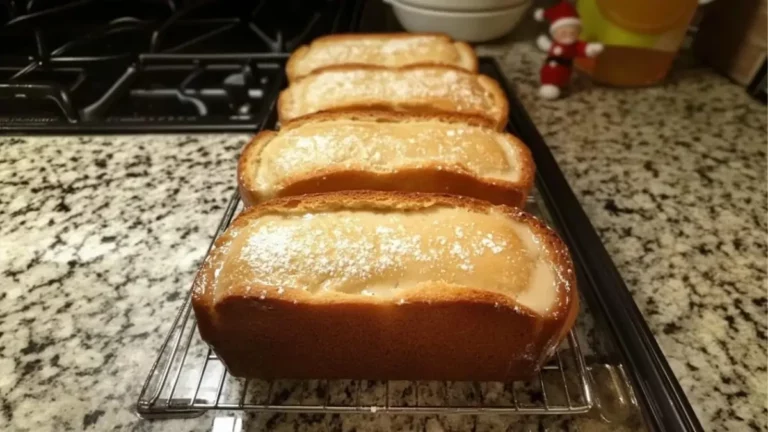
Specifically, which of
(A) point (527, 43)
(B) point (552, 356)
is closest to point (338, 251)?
(B) point (552, 356)

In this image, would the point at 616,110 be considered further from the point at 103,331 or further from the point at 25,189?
the point at 25,189

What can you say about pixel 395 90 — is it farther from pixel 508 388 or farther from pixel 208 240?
pixel 508 388

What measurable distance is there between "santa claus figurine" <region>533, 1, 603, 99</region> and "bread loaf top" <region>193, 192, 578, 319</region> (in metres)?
0.66

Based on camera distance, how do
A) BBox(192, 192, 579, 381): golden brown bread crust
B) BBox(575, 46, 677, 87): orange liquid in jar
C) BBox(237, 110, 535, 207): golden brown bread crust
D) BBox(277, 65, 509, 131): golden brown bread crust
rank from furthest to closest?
1. BBox(575, 46, 677, 87): orange liquid in jar
2. BBox(277, 65, 509, 131): golden brown bread crust
3. BBox(237, 110, 535, 207): golden brown bread crust
4. BBox(192, 192, 579, 381): golden brown bread crust

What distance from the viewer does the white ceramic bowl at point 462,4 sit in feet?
4.30

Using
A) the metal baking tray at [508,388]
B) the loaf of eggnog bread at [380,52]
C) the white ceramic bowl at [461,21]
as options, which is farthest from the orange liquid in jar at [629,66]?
the metal baking tray at [508,388]

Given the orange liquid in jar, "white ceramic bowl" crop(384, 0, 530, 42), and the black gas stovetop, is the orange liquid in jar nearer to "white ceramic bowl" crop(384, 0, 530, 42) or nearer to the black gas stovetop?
"white ceramic bowl" crop(384, 0, 530, 42)

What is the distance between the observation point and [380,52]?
119 centimetres

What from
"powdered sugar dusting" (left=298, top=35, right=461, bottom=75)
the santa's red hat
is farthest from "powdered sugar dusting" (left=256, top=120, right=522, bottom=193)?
the santa's red hat

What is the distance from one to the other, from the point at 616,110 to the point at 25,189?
1229 mm

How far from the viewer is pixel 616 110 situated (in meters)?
1.24

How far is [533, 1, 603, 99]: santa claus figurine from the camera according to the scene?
3.85 feet

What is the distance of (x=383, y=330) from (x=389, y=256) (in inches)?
3.3

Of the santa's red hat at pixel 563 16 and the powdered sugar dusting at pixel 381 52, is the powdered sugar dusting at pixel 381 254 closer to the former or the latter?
the powdered sugar dusting at pixel 381 52
